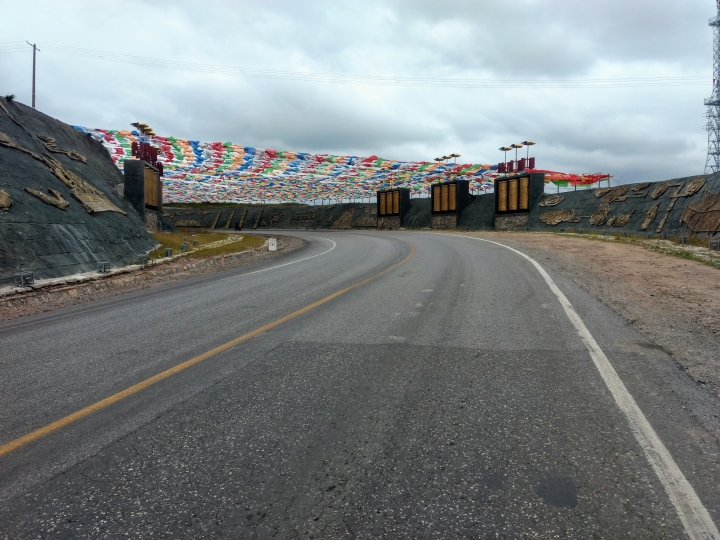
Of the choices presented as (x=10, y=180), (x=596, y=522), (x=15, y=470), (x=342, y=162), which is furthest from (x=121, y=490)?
(x=342, y=162)

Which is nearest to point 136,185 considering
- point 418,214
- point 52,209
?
point 52,209

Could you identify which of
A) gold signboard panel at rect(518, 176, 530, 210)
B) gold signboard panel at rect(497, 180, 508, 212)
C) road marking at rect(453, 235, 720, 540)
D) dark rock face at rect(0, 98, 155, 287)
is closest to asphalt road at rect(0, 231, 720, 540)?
road marking at rect(453, 235, 720, 540)

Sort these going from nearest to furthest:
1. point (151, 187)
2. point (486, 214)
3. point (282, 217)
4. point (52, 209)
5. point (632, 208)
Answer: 1. point (52, 209)
2. point (632, 208)
3. point (151, 187)
4. point (486, 214)
5. point (282, 217)

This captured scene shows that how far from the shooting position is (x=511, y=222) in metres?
38.5

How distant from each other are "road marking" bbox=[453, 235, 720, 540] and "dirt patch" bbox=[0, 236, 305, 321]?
348 inches

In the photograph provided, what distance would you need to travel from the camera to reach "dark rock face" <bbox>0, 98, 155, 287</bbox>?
434 inches

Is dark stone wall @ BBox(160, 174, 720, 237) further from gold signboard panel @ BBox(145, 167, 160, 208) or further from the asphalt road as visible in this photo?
gold signboard panel @ BBox(145, 167, 160, 208)

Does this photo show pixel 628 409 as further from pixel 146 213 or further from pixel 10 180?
pixel 146 213

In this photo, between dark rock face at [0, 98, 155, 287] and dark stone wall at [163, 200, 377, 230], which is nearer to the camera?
dark rock face at [0, 98, 155, 287]

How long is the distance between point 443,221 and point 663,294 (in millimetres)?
37686

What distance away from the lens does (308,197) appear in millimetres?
58625

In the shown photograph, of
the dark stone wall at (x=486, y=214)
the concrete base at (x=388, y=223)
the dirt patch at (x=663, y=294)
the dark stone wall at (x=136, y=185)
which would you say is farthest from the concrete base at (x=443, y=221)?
the dark stone wall at (x=136, y=185)

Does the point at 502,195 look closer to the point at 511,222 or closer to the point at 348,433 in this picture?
the point at 511,222

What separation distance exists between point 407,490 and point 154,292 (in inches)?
357
